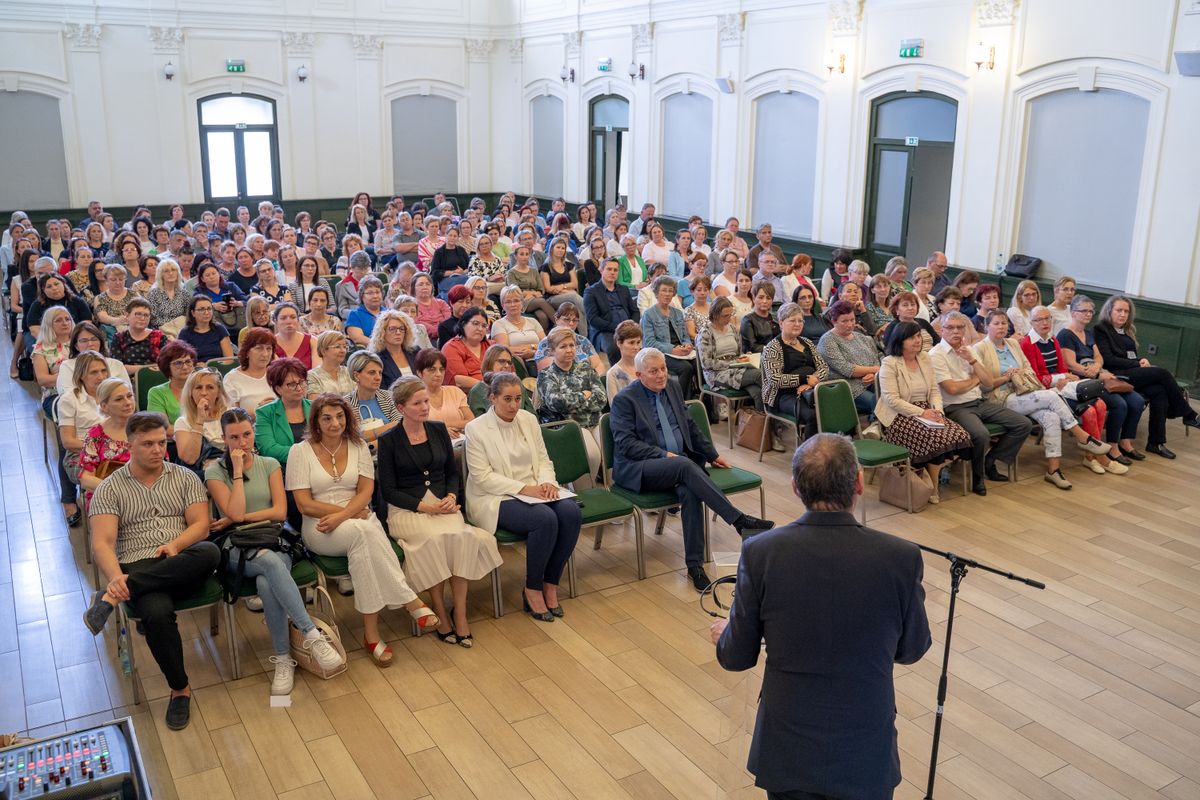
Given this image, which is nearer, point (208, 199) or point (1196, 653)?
point (1196, 653)

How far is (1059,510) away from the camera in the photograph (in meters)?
6.69

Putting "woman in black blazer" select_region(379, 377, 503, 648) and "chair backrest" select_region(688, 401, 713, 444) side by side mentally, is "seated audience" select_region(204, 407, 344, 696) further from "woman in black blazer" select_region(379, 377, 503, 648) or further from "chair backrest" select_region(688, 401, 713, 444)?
"chair backrest" select_region(688, 401, 713, 444)

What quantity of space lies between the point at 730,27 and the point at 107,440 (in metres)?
10.5

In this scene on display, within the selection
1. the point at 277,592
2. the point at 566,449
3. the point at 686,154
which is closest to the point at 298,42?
the point at 686,154

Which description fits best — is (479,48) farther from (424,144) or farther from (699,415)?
(699,415)

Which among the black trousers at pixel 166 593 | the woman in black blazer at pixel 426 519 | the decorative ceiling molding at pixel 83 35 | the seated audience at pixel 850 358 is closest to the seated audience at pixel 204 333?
the woman in black blazer at pixel 426 519

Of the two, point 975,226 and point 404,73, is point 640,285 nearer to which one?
point 975,226

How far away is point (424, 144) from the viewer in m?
18.4

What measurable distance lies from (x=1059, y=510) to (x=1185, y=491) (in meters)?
1.08

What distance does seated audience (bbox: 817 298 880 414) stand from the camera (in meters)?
7.37

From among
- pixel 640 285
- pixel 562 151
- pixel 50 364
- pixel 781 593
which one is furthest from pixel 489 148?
pixel 781 593

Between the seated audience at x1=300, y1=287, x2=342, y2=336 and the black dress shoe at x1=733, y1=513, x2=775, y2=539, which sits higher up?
the seated audience at x1=300, y1=287, x2=342, y2=336

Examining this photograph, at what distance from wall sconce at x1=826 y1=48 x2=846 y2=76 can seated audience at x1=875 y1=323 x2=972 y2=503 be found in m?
6.00

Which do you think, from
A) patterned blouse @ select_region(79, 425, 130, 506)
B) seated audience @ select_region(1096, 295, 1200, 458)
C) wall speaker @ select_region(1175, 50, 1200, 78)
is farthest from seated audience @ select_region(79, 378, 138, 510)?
wall speaker @ select_region(1175, 50, 1200, 78)
